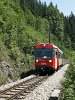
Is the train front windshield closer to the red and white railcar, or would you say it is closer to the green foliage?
the red and white railcar

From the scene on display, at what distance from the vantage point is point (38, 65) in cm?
3588

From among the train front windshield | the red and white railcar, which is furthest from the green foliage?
the train front windshield

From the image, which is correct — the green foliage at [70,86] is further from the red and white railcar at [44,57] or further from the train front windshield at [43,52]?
the train front windshield at [43,52]

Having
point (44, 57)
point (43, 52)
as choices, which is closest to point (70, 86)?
point (44, 57)

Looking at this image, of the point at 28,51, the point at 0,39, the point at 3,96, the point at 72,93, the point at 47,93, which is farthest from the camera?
the point at 28,51

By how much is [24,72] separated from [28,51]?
8278 millimetres

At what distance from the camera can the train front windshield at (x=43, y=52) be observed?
118 ft

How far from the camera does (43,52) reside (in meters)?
36.1

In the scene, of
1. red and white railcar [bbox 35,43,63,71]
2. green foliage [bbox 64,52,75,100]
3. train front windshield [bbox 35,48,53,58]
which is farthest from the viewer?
train front windshield [bbox 35,48,53,58]

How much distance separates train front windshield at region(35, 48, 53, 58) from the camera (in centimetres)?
3600

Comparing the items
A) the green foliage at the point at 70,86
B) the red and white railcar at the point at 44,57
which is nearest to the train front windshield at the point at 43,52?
the red and white railcar at the point at 44,57

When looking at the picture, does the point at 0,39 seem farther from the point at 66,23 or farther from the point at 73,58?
the point at 66,23

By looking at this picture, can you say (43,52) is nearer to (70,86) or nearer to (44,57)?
(44,57)

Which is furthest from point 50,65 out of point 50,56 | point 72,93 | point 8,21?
point 72,93
